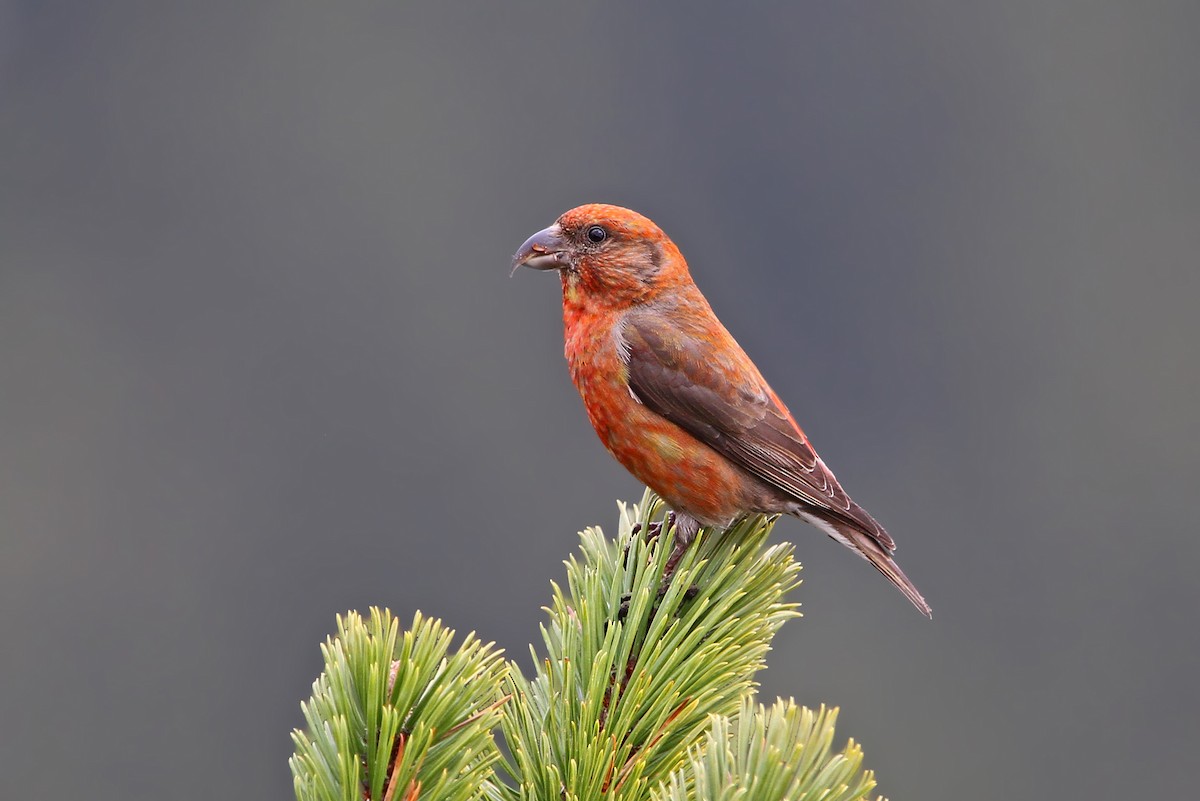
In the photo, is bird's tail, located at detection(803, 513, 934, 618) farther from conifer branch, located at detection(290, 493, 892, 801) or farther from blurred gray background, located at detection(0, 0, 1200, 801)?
blurred gray background, located at detection(0, 0, 1200, 801)

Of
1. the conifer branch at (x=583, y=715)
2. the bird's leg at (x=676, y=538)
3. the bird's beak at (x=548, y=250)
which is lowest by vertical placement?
the conifer branch at (x=583, y=715)

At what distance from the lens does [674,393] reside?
202 inches

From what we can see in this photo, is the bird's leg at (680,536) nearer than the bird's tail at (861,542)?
Yes

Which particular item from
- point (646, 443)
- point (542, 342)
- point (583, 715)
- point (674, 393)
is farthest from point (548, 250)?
point (542, 342)

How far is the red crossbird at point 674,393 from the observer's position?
4972 millimetres

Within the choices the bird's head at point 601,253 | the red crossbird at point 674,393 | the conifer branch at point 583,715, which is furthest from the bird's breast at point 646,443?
the conifer branch at point 583,715

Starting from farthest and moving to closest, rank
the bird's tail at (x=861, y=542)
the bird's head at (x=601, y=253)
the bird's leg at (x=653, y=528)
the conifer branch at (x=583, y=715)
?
1. the bird's head at (x=601, y=253)
2. the bird's tail at (x=861, y=542)
3. the bird's leg at (x=653, y=528)
4. the conifer branch at (x=583, y=715)

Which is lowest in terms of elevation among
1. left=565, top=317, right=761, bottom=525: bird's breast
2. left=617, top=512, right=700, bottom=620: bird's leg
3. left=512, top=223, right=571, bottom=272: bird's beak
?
left=617, top=512, right=700, bottom=620: bird's leg

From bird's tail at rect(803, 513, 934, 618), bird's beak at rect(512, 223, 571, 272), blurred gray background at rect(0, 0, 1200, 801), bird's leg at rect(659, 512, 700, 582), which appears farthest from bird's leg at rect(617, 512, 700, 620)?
blurred gray background at rect(0, 0, 1200, 801)

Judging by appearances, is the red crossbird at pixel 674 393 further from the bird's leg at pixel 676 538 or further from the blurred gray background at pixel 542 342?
the blurred gray background at pixel 542 342

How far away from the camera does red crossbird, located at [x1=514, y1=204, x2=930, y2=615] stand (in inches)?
196

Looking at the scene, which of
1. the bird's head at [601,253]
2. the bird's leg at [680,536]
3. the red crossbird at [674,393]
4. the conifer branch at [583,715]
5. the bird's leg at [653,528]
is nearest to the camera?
the conifer branch at [583,715]

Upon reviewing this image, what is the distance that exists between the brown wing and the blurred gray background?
3177cm

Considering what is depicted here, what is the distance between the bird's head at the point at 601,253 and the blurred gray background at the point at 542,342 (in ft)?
104
